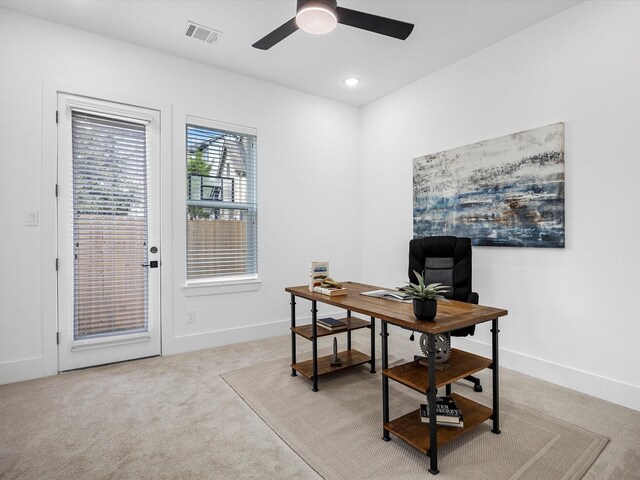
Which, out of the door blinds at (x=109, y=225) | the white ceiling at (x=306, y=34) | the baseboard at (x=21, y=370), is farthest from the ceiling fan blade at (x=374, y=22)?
the baseboard at (x=21, y=370)

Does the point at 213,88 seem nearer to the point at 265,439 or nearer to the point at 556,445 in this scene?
the point at 265,439

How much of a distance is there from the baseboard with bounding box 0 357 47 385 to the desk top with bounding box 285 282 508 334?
2.29 meters

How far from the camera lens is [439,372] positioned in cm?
191

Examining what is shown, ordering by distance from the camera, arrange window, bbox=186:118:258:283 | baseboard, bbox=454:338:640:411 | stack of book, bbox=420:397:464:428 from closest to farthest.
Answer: stack of book, bbox=420:397:464:428 < baseboard, bbox=454:338:640:411 < window, bbox=186:118:258:283

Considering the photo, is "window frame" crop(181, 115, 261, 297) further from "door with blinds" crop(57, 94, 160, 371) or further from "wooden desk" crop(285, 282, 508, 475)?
"wooden desk" crop(285, 282, 508, 475)

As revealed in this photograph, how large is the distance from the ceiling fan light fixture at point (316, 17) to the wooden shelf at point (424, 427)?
7.64ft

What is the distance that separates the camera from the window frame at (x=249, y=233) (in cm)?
350

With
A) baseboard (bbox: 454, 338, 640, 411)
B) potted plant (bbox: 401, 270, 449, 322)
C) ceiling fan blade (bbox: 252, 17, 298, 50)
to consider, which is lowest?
baseboard (bbox: 454, 338, 640, 411)

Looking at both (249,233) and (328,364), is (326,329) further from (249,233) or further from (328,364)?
→ (249,233)

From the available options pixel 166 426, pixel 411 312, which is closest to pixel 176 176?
pixel 166 426

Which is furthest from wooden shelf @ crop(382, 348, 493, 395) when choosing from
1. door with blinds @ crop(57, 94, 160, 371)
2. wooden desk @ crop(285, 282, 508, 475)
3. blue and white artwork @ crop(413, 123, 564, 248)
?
door with blinds @ crop(57, 94, 160, 371)

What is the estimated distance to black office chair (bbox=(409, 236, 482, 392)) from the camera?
2848 mm

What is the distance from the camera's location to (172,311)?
3.42 metres

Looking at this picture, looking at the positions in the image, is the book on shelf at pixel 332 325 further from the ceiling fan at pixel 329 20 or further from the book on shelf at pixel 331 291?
the ceiling fan at pixel 329 20
